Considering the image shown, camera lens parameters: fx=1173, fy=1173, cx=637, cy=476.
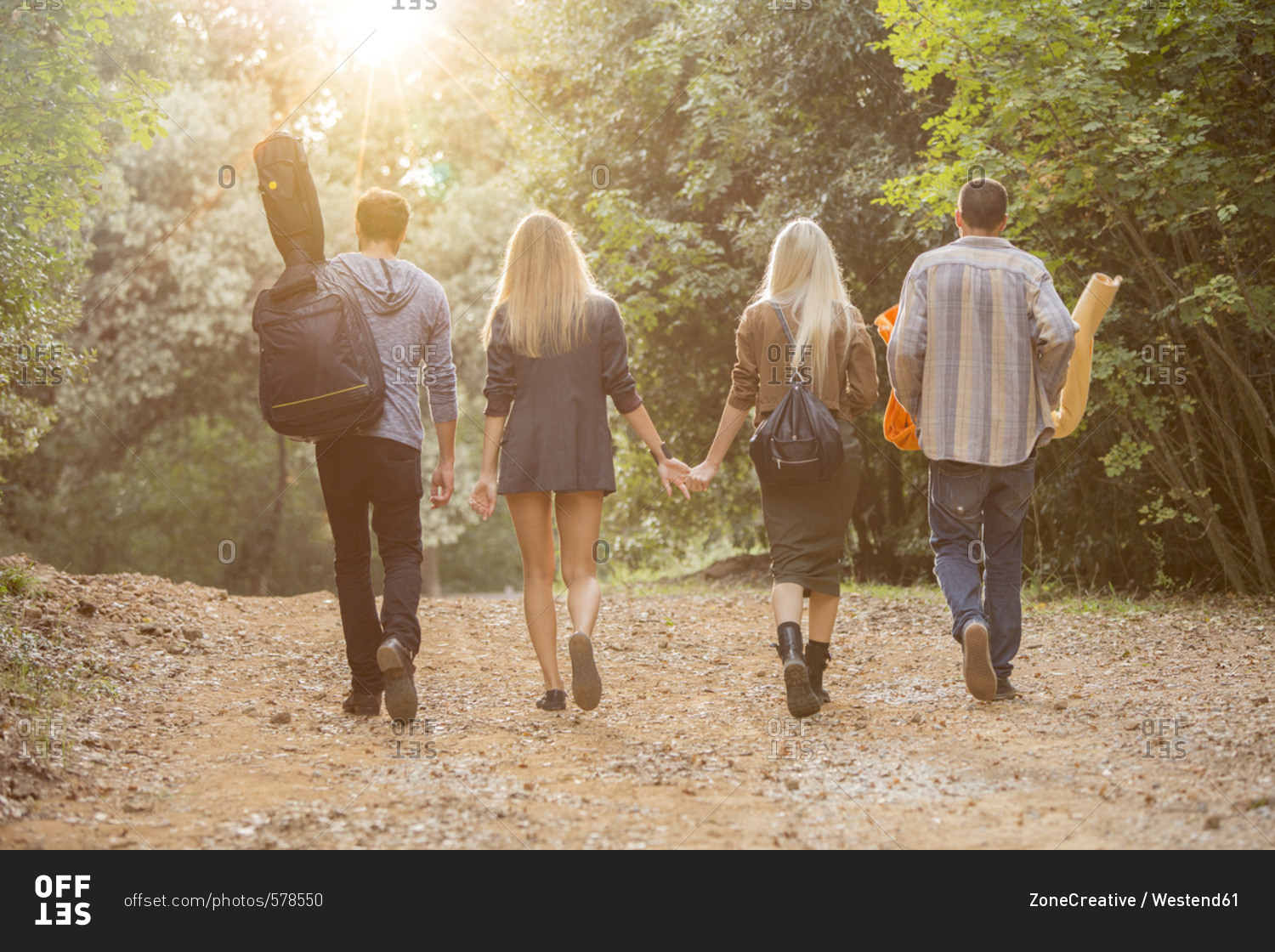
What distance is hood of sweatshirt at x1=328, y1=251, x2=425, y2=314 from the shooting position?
4887mm

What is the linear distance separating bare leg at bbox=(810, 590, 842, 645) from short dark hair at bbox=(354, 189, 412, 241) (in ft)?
7.81

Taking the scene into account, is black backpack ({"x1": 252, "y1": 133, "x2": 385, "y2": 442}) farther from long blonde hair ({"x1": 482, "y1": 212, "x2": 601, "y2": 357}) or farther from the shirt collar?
the shirt collar

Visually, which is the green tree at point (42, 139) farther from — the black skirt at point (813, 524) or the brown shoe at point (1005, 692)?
the brown shoe at point (1005, 692)

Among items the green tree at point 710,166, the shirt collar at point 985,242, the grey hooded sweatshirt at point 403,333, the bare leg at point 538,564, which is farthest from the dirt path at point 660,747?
the green tree at point 710,166

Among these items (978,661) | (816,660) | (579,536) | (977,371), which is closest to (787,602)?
(816,660)

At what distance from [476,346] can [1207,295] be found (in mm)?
14956

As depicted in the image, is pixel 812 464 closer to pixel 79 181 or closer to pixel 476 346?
pixel 79 181

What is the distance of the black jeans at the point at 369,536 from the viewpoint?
479 centimetres

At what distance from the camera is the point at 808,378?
4945 millimetres

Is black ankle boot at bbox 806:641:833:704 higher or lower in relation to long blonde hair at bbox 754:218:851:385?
lower

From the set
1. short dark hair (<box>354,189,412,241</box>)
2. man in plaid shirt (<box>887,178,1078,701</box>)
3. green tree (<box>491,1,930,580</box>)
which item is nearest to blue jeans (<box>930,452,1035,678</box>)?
man in plaid shirt (<box>887,178,1078,701</box>)

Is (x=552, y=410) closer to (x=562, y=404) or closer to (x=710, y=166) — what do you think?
(x=562, y=404)

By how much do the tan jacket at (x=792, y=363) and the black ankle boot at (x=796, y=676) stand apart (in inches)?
37.8
